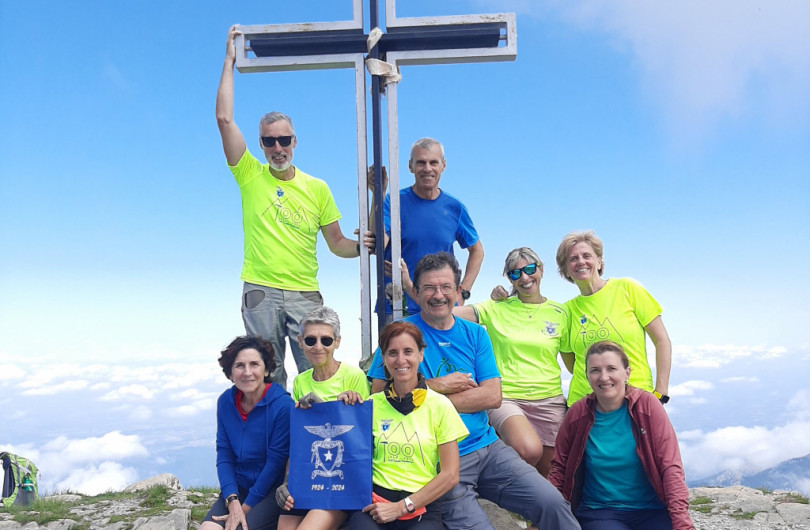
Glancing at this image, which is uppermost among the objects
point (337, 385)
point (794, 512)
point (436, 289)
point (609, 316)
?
point (436, 289)

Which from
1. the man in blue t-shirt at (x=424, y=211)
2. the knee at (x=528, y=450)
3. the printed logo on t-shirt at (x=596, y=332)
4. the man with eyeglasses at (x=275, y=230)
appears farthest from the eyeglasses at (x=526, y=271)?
the knee at (x=528, y=450)

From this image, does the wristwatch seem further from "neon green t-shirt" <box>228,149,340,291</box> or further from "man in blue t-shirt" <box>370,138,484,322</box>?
"neon green t-shirt" <box>228,149,340,291</box>

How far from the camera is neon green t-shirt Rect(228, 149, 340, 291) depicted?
6.14m

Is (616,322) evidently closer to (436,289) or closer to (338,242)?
(436,289)

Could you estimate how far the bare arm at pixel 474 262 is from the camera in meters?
6.82

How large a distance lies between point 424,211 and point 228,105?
2045 mm

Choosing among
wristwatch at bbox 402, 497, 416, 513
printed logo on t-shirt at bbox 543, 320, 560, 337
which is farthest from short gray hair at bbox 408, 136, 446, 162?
wristwatch at bbox 402, 497, 416, 513

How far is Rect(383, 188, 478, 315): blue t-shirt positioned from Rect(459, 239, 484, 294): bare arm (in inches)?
17.8

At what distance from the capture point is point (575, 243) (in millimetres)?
5930

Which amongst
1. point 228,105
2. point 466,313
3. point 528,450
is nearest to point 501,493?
point 528,450

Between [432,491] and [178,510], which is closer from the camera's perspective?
[432,491]

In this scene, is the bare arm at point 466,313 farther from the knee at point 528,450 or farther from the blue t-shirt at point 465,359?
the knee at point 528,450

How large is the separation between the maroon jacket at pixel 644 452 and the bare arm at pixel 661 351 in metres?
1.10

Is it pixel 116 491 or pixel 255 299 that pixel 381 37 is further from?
pixel 116 491
